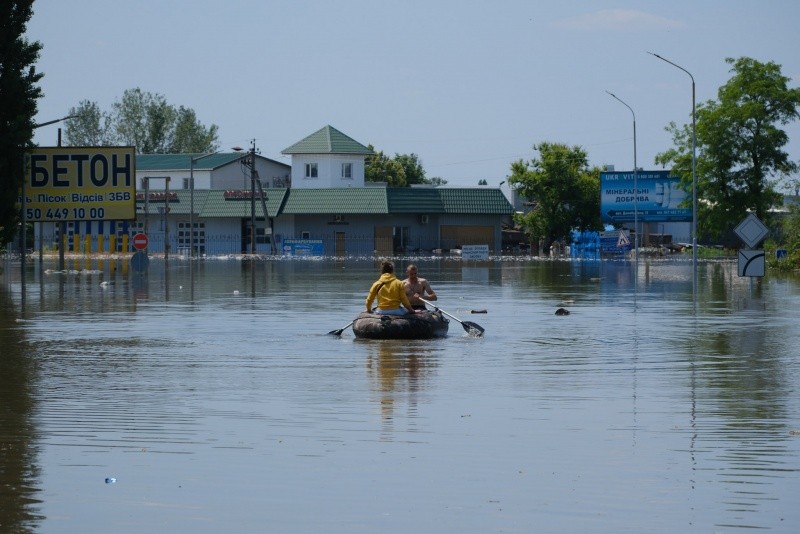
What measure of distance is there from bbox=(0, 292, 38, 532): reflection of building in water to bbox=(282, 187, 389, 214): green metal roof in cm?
8081

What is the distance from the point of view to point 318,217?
10719 cm

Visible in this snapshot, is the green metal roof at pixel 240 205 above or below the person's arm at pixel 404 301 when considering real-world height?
above

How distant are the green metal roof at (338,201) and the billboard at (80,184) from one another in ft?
165

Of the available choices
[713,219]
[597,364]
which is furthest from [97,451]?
[713,219]

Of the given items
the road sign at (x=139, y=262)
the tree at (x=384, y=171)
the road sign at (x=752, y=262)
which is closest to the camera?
the road sign at (x=752, y=262)

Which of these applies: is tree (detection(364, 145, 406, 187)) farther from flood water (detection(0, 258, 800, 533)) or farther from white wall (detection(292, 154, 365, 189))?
flood water (detection(0, 258, 800, 533))

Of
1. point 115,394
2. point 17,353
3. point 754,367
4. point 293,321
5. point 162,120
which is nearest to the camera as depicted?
point 115,394

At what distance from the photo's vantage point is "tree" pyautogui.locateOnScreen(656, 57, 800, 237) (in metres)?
80.3

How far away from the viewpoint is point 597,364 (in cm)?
2070

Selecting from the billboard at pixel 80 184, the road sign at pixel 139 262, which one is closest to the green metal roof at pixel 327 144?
the road sign at pixel 139 262

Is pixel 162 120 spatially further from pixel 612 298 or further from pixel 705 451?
pixel 705 451

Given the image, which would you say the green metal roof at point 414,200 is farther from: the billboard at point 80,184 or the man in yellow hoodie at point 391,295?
the man in yellow hoodie at point 391,295

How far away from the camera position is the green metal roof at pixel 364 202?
341 feet

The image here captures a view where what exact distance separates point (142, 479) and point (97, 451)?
1386mm
